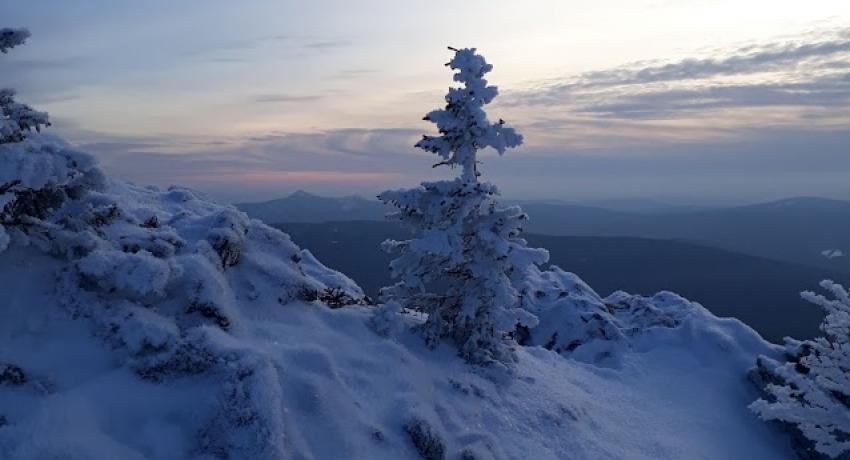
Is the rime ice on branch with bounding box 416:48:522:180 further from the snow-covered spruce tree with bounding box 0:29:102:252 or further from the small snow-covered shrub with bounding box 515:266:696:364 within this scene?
the small snow-covered shrub with bounding box 515:266:696:364

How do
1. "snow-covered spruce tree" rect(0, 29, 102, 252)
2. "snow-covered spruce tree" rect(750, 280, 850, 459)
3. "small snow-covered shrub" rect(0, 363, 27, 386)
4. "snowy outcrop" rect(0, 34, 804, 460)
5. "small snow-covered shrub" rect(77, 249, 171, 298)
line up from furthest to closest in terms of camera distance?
"snow-covered spruce tree" rect(750, 280, 850, 459), "small snow-covered shrub" rect(77, 249, 171, 298), "snow-covered spruce tree" rect(0, 29, 102, 252), "snowy outcrop" rect(0, 34, 804, 460), "small snow-covered shrub" rect(0, 363, 27, 386)

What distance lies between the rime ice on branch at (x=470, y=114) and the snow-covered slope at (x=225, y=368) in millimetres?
5524

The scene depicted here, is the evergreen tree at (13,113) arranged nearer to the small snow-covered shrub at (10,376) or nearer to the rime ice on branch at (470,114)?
the small snow-covered shrub at (10,376)

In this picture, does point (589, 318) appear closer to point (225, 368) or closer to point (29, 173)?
point (225, 368)

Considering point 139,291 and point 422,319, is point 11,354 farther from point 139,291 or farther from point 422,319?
point 422,319

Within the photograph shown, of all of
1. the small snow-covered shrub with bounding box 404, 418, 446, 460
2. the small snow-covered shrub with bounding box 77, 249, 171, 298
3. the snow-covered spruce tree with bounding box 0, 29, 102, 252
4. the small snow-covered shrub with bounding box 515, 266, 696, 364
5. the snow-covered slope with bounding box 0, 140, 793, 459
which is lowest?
the small snow-covered shrub with bounding box 515, 266, 696, 364

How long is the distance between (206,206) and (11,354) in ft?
38.9

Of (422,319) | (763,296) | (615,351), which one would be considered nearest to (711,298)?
(763,296)

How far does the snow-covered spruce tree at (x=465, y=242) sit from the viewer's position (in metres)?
16.5

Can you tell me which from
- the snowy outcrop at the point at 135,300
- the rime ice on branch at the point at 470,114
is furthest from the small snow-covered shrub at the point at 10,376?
the rime ice on branch at the point at 470,114

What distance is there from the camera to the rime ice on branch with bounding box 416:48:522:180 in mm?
16609

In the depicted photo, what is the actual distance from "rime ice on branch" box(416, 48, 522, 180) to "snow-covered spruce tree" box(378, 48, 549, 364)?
0.03 m

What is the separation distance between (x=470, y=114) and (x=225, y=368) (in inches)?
371

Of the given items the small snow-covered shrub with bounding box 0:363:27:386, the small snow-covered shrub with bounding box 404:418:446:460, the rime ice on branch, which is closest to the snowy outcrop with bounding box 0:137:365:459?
the small snow-covered shrub with bounding box 0:363:27:386
